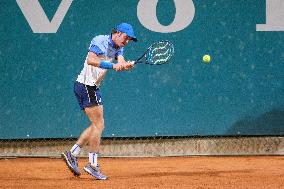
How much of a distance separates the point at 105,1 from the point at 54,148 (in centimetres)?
238

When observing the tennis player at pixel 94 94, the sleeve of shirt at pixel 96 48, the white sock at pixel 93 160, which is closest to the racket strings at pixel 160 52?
the tennis player at pixel 94 94

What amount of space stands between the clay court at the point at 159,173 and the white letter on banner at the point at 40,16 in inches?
78.0

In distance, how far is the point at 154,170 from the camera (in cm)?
833

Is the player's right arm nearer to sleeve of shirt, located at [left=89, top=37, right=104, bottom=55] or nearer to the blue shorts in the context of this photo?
Answer: sleeve of shirt, located at [left=89, top=37, right=104, bottom=55]

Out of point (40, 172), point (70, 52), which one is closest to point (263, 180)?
point (40, 172)

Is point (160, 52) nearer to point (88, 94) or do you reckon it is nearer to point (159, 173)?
point (88, 94)

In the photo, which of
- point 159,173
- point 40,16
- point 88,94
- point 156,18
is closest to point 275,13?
point 156,18

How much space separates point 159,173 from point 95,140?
1.05 meters

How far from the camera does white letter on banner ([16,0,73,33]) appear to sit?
9.72m

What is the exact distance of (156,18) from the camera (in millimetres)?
9633

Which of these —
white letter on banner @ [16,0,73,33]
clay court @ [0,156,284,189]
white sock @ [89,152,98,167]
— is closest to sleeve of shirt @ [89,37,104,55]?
white sock @ [89,152,98,167]

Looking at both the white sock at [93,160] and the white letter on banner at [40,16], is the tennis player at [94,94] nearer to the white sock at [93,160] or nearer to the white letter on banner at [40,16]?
the white sock at [93,160]

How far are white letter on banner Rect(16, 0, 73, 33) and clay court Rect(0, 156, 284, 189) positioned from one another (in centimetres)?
198

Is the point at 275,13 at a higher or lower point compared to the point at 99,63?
higher
